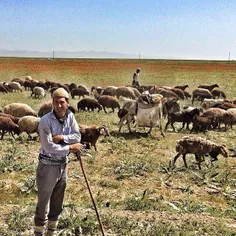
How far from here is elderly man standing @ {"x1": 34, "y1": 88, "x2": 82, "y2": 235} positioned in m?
4.59

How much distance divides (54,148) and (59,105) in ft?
1.80

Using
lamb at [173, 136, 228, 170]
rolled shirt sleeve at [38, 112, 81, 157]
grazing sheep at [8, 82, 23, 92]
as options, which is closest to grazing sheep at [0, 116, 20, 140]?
lamb at [173, 136, 228, 170]

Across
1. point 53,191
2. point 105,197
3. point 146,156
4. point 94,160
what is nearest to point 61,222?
point 53,191

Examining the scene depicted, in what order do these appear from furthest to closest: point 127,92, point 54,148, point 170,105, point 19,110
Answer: point 127,92 < point 170,105 < point 19,110 < point 54,148

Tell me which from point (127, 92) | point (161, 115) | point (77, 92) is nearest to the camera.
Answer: point (161, 115)

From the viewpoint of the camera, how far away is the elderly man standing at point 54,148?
15.1 feet

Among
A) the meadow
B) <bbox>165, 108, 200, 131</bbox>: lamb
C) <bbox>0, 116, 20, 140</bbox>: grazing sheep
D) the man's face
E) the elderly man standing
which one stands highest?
the man's face

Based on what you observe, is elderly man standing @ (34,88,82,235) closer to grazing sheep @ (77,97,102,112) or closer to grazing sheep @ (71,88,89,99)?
grazing sheep @ (77,97,102,112)

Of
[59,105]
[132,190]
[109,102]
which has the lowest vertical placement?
[132,190]

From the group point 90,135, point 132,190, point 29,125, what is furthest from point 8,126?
point 132,190

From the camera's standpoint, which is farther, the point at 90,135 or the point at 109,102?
the point at 109,102

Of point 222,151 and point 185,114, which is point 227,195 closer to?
point 222,151

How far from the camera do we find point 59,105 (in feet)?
15.2

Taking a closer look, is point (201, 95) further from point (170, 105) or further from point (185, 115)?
point (185, 115)
